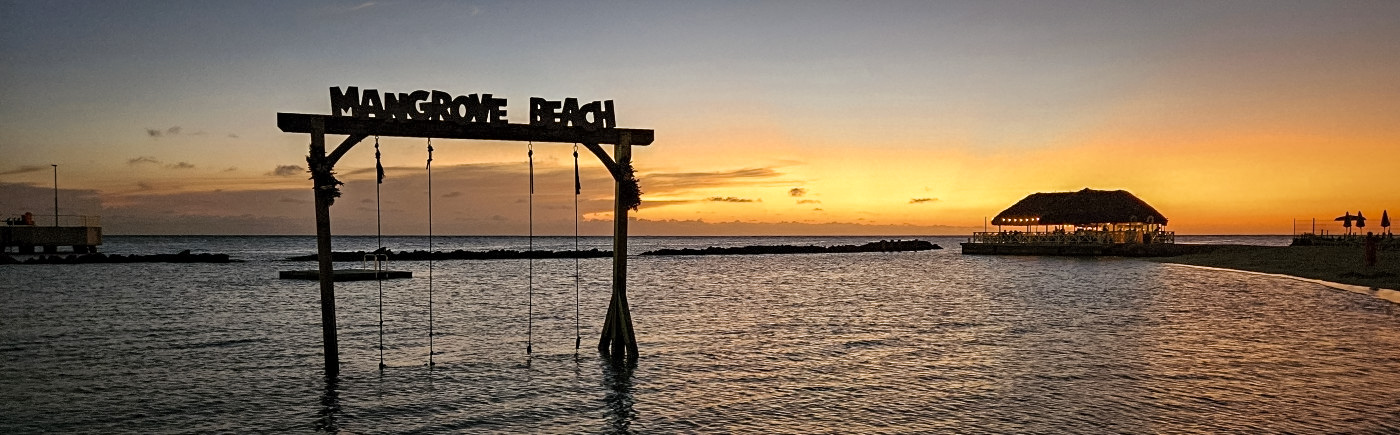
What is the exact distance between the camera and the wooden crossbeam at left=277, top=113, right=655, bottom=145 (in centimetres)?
1355

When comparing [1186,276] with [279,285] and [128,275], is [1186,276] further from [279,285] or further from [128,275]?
[128,275]

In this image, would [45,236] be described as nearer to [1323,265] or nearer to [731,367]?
[731,367]

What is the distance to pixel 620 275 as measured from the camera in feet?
53.6

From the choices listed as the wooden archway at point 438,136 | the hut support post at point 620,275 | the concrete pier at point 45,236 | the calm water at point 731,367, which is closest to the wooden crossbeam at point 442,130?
the wooden archway at point 438,136

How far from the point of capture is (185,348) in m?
19.5

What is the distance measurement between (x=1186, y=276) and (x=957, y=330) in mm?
32488

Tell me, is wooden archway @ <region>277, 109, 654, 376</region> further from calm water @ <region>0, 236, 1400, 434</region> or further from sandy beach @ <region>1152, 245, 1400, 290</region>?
sandy beach @ <region>1152, 245, 1400, 290</region>

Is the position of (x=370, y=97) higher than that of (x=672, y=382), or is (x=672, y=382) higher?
(x=370, y=97)

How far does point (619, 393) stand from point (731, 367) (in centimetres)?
326

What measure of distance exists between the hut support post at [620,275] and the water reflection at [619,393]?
308 millimetres

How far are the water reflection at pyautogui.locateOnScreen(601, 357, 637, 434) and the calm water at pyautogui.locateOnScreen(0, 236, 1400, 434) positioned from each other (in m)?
0.06

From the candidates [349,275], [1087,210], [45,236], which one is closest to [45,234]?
[45,236]

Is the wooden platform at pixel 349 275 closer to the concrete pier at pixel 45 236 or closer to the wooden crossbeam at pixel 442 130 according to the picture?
the wooden crossbeam at pixel 442 130

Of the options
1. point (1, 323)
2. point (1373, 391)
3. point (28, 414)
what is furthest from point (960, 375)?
point (1, 323)
